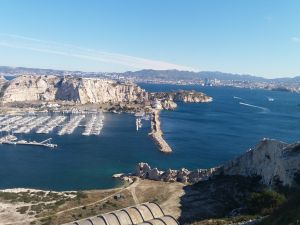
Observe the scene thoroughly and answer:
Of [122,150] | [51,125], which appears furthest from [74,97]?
[122,150]

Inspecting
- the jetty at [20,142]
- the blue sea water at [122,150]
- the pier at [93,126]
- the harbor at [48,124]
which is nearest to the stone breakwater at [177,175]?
the blue sea water at [122,150]

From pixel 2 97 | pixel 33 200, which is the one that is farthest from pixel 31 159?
pixel 2 97

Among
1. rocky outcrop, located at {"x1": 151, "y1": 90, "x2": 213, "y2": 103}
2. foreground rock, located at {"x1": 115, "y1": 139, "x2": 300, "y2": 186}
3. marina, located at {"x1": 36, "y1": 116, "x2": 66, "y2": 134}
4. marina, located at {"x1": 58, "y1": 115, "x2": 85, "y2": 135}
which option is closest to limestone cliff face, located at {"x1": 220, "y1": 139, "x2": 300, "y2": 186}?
foreground rock, located at {"x1": 115, "y1": 139, "x2": 300, "y2": 186}

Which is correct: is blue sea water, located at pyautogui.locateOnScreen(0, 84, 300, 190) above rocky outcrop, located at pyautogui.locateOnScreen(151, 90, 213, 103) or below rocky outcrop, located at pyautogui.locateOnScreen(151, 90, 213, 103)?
below

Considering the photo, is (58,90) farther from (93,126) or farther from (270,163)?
(270,163)

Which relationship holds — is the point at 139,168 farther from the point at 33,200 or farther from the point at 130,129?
the point at 130,129

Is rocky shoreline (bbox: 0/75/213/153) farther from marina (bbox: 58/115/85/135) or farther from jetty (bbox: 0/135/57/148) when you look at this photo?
jetty (bbox: 0/135/57/148)
